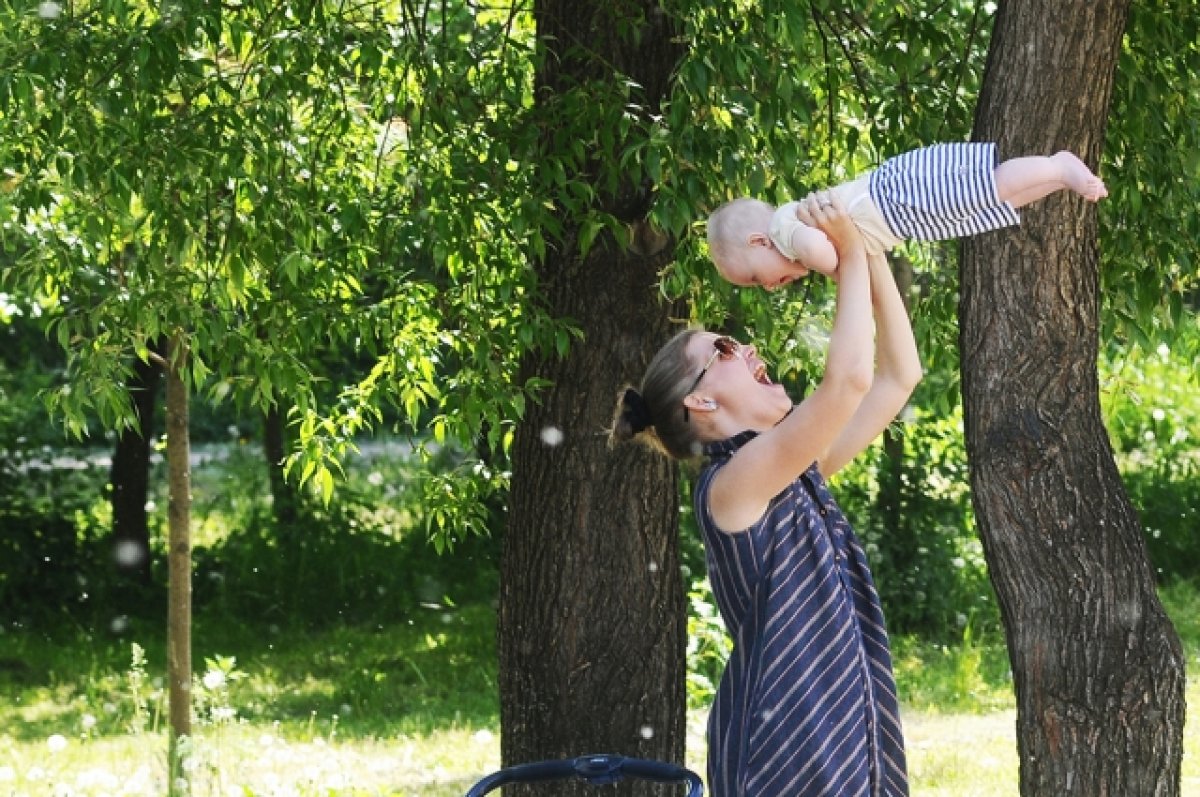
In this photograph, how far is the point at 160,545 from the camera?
41.8ft

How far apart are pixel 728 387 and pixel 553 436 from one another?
7.43 ft

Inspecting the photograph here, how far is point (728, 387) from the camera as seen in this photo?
3.07m

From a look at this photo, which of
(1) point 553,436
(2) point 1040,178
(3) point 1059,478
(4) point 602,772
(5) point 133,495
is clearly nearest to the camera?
(2) point 1040,178

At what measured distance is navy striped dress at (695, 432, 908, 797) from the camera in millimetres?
2934

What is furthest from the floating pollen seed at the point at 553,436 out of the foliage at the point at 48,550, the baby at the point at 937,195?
the foliage at the point at 48,550

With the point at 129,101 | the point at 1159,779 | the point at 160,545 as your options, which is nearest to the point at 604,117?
the point at 129,101

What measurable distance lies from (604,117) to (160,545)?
8.88 metres

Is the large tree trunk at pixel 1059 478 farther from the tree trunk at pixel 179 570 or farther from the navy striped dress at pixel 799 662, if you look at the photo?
the tree trunk at pixel 179 570

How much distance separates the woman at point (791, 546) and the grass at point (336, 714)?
10.6ft

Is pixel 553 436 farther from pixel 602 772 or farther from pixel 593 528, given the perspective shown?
pixel 602 772

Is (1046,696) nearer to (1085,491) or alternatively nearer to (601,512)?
(1085,491)

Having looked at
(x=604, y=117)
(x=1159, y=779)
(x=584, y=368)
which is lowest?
(x=1159, y=779)

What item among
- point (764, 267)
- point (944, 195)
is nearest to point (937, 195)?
point (944, 195)

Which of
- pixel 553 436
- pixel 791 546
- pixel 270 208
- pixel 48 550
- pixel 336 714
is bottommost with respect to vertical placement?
pixel 336 714
